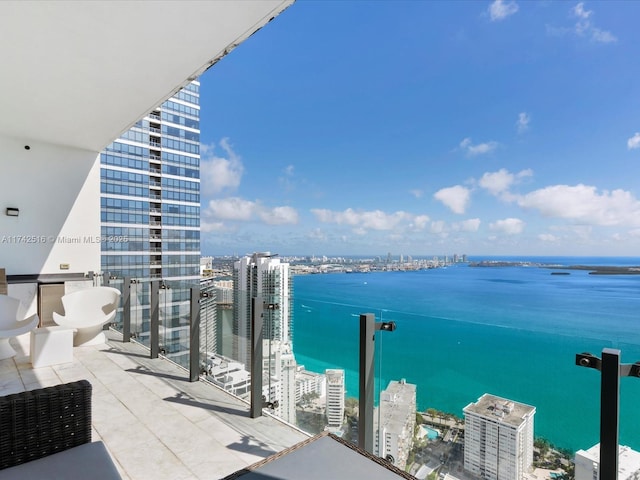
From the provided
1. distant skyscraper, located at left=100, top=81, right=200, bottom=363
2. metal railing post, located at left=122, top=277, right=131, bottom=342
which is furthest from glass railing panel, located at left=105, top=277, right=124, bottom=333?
distant skyscraper, located at left=100, top=81, right=200, bottom=363

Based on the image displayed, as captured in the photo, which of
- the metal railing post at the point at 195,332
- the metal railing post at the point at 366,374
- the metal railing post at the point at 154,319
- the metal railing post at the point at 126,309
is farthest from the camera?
the metal railing post at the point at 126,309

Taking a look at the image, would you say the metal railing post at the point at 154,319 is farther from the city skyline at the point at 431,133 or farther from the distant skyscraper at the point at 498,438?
the city skyline at the point at 431,133

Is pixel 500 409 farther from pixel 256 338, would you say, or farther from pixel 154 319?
pixel 154 319

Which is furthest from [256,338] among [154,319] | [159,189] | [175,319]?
[159,189]

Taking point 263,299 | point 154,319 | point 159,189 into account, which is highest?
point 159,189

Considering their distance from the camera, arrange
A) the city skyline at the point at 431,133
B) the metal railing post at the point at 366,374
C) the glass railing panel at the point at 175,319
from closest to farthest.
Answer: the metal railing post at the point at 366,374 → the glass railing panel at the point at 175,319 → the city skyline at the point at 431,133

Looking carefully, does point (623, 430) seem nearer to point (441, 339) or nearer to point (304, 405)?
point (441, 339)

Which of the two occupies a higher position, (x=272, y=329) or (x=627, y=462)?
(x=272, y=329)

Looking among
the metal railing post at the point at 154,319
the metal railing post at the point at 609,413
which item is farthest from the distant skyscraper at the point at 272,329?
the metal railing post at the point at 609,413
